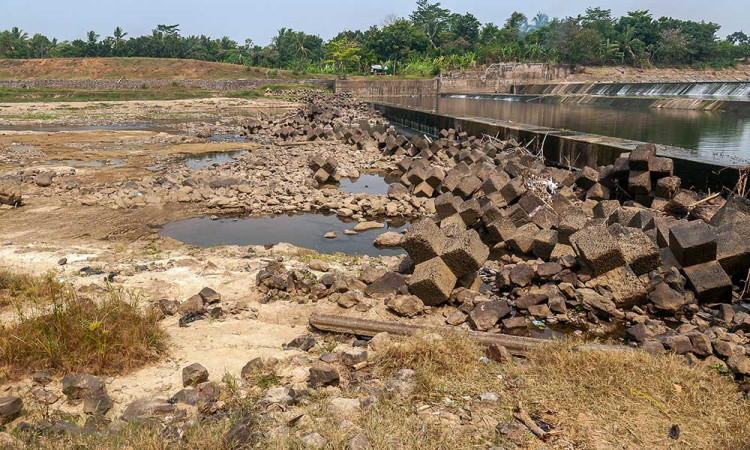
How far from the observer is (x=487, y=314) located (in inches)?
192

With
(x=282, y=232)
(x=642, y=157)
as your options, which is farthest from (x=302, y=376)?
(x=642, y=157)

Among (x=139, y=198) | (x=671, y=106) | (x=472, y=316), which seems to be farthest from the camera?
(x=671, y=106)

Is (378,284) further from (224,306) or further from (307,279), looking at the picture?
(224,306)

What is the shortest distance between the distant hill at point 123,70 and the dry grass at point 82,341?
61810 mm

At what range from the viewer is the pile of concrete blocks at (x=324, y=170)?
1275 cm

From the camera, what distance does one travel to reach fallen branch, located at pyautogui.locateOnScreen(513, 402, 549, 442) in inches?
118

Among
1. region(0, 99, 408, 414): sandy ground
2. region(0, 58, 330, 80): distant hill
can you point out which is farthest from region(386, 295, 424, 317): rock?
region(0, 58, 330, 80): distant hill

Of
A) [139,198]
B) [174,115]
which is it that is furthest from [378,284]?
[174,115]

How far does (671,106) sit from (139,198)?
25.6 metres

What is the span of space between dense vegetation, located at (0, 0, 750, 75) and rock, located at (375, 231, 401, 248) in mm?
58239

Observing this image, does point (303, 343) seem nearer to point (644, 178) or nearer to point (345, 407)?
point (345, 407)

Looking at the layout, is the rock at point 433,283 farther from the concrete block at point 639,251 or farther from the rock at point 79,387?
the rock at point 79,387

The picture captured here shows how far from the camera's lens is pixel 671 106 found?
2584 cm

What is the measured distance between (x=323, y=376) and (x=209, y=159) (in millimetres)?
13951
